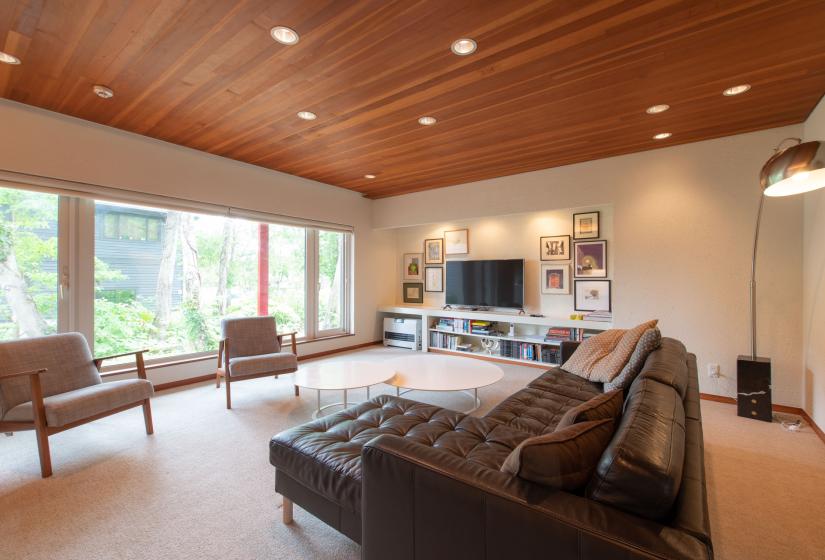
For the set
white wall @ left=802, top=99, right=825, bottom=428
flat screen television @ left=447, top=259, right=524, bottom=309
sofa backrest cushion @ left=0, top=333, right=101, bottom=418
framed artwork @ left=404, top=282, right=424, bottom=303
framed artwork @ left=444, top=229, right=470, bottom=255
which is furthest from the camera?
framed artwork @ left=404, top=282, right=424, bottom=303

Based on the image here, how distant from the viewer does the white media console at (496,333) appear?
458 centimetres

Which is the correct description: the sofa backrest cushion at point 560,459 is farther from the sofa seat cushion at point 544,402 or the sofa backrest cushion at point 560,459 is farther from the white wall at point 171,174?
the white wall at point 171,174

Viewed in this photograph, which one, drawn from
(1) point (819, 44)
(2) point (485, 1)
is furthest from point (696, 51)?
(2) point (485, 1)

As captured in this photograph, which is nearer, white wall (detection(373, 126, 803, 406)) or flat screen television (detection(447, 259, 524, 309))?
white wall (detection(373, 126, 803, 406))

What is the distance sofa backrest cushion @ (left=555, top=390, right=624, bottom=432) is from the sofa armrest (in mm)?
316

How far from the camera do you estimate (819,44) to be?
202 centimetres

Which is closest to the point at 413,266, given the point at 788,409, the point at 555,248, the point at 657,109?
the point at 555,248

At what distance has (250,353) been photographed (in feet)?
12.4

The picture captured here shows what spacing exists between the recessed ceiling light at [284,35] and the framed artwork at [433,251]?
4173 mm

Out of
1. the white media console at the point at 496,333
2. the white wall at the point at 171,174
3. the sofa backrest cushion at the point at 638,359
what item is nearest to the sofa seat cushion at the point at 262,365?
the white wall at the point at 171,174

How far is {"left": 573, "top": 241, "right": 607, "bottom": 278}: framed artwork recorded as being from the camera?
4.43 m

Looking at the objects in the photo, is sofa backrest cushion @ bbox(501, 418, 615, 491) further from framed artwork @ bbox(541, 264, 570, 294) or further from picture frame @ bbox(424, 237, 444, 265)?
picture frame @ bbox(424, 237, 444, 265)

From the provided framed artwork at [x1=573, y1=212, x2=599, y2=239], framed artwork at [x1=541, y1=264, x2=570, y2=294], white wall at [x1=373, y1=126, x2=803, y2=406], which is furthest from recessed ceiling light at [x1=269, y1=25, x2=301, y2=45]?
framed artwork at [x1=541, y1=264, x2=570, y2=294]

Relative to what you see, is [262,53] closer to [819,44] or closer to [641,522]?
[641,522]
